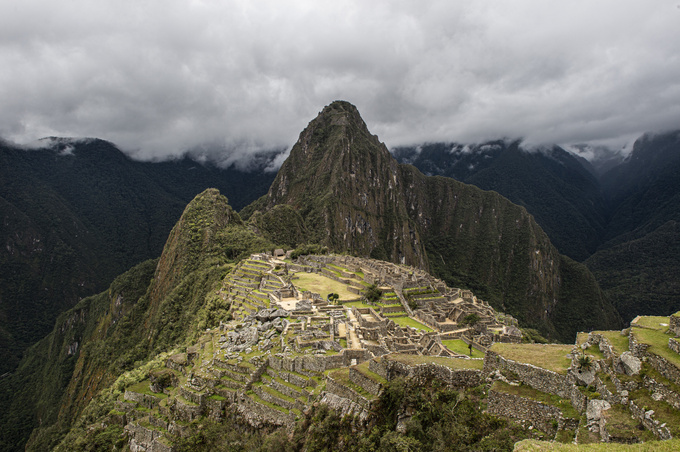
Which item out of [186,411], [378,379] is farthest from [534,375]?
[186,411]

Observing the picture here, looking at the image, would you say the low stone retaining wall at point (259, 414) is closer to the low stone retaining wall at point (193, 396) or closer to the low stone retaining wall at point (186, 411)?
the low stone retaining wall at point (193, 396)

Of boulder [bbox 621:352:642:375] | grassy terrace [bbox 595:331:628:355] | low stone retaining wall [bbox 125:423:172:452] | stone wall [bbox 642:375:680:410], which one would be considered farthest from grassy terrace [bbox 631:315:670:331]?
low stone retaining wall [bbox 125:423:172:452]

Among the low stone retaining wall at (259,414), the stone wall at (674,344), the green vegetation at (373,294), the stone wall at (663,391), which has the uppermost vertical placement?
the stone wall at (674,344)

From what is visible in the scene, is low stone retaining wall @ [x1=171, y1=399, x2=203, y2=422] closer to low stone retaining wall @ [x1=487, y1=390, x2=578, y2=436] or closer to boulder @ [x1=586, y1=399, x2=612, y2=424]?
low stone retaining wall @ [x1=487, y1=390, x2=578, y2=436]

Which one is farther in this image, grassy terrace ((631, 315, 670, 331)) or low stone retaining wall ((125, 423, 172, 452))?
Answer: low stone retaining wall ((125, 423, 172, 452))

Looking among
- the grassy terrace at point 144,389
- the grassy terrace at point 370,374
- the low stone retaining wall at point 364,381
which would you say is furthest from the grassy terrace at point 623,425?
the grassy terrace at point 144,389

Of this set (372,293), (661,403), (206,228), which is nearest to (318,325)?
(661,403)
